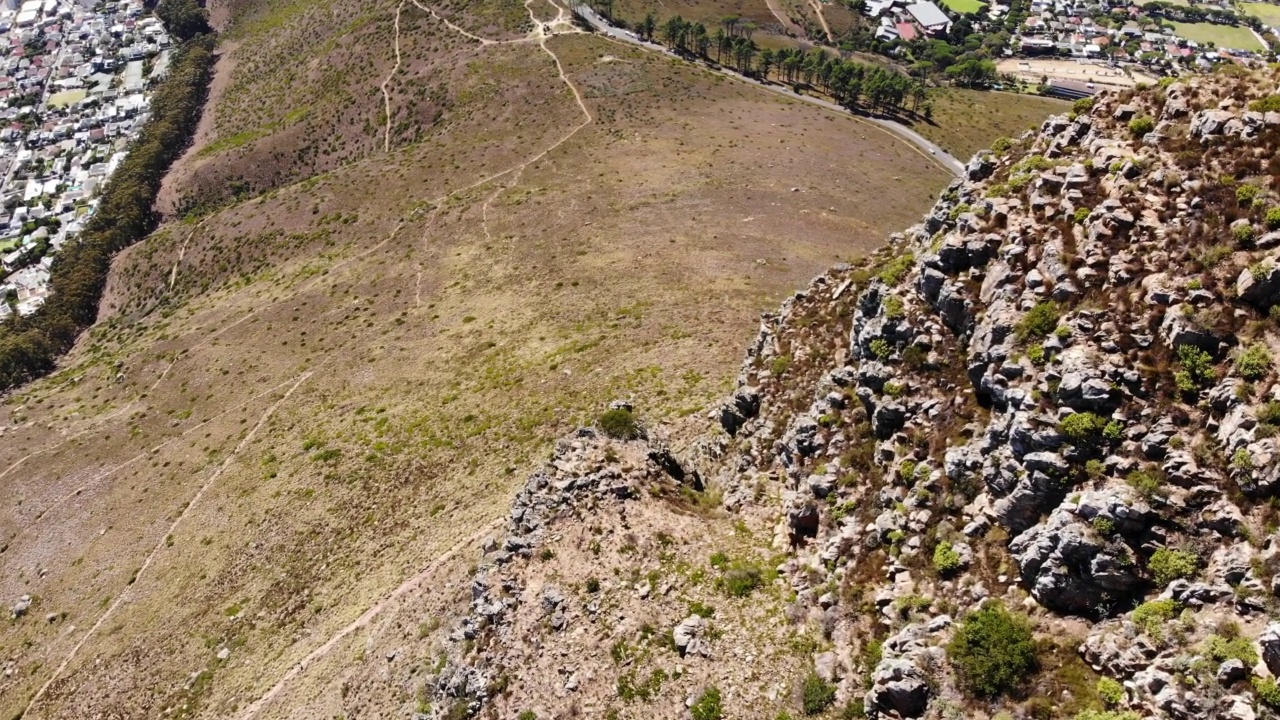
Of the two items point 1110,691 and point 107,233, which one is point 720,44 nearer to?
point 107,233

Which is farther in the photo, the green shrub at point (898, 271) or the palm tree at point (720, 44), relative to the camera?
the palm tree at point (720, 44)

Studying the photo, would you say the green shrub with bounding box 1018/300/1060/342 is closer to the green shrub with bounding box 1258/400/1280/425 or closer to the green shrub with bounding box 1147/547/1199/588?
the green shrub with bounding box 1258/400/1280/425

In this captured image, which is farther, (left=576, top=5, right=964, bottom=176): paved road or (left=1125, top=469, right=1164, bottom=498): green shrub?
(left=576, top=5, right=964, bottom=176): paved road

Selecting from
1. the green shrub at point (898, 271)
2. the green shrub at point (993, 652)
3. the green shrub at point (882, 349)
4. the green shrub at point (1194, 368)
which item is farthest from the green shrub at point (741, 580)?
the green shrub at point (1194, 368)

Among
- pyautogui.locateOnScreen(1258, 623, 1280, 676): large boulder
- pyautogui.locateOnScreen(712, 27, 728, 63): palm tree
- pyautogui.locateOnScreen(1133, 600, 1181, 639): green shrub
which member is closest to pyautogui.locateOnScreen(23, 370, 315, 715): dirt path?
pyautogui.locateOnScreen(1133, 600, 1181, 639): green shrub

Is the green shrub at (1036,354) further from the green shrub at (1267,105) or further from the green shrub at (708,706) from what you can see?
the green shrub at (708,706)

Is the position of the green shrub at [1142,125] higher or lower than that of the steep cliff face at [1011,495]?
higher

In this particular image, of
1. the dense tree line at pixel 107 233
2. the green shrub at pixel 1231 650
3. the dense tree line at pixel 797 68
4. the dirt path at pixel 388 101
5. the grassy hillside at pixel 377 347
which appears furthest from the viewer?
the dense tree line at pixel 797 68
